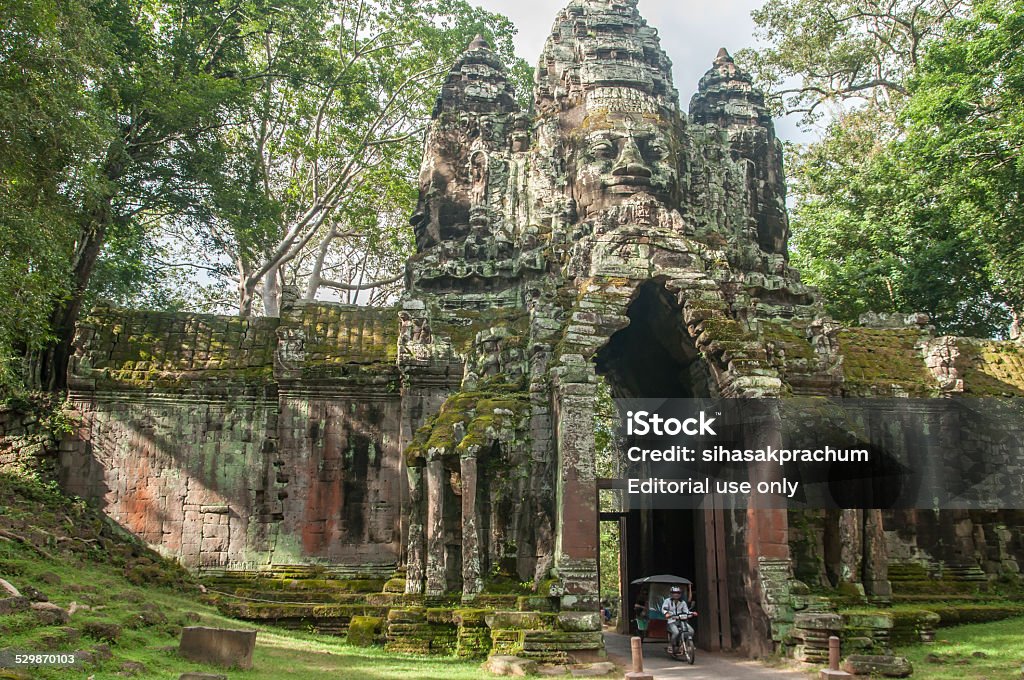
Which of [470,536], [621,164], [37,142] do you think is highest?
[621,164]

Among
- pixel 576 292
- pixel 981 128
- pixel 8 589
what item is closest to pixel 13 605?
pixel 8 589

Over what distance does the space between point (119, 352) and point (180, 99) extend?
5909 mm

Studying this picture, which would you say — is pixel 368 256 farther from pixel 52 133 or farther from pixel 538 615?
pixel 538 615

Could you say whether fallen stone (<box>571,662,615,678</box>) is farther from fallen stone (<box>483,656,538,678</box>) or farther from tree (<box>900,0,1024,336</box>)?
tree (<box>900,0,1024,336</box>)

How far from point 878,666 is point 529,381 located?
6.11m

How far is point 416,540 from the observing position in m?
13.3

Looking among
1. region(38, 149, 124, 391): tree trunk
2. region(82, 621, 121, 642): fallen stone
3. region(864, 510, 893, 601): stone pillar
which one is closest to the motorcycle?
region(864, 510, 893, 601): stone pillar

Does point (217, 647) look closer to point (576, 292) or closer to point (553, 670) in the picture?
point (553, 670)

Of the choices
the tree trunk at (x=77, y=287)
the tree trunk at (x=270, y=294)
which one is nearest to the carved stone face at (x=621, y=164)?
the tree trunk at (x=77, y=287)

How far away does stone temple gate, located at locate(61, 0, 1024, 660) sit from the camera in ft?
40.7

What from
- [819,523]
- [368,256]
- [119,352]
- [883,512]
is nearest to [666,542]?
[819,523]

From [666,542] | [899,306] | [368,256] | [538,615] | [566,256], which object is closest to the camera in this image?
[538,615]

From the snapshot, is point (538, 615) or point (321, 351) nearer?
point (538, 615)

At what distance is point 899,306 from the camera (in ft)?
83.0
